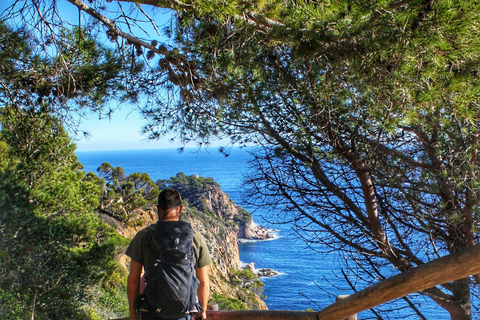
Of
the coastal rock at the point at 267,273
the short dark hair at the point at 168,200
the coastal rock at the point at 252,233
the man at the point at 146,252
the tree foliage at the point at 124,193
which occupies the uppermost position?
the coastal rock at the point at 252,233

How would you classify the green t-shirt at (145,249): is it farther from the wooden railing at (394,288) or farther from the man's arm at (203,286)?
the wooden railing at (394,288)

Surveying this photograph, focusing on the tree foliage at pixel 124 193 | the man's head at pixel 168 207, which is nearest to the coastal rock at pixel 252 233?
the tree foliage at pixel 124 193

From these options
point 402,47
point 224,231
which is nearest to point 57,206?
point 402,47

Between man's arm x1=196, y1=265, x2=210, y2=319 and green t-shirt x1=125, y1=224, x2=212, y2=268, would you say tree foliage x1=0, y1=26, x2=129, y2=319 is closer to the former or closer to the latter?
green t-shirt x1=125, y1=224, x2=212, y2=268

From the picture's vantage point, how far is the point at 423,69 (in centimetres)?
225

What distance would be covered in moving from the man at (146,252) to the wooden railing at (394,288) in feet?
1.49

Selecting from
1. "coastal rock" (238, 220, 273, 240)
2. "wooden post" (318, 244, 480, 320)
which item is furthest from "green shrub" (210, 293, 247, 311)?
"coastal rock" (238, 220, 273, 240)

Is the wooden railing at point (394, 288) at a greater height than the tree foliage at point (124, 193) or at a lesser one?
lesser

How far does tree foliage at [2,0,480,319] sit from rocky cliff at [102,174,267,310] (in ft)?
30.7

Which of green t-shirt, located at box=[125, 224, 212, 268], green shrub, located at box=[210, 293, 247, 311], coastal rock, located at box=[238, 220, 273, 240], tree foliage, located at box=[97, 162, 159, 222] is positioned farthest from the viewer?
coastal rock, located at box=[238, 220, 273, 240]

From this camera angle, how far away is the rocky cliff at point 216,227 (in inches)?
551

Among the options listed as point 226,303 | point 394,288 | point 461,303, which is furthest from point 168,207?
point 226,303

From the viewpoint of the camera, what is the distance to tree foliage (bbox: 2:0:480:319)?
217 centimetres

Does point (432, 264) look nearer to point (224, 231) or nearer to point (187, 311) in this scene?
point (187, 311)
